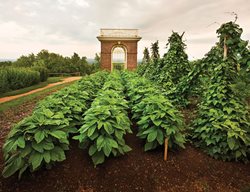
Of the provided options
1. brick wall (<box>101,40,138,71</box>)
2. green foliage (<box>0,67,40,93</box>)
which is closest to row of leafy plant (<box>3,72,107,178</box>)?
green foliage (<box>0,67,40,93</box>)

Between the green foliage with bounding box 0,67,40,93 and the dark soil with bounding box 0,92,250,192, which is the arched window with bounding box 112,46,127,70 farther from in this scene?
the dark soil with bounding box 0,92,250,192

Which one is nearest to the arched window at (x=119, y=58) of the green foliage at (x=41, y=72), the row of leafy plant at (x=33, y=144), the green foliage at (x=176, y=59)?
the green foliage at (x=41, y=72)

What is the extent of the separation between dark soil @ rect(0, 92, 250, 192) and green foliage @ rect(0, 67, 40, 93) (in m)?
8.67

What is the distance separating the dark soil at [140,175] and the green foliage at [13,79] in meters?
8.67

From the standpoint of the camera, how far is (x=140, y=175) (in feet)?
7.60

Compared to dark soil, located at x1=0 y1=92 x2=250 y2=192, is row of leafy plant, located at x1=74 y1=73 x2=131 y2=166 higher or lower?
higher

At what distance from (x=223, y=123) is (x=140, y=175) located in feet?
4.96

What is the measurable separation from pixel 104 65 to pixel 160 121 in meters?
17.8

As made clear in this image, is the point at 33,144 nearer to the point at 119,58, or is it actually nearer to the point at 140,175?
the point at 140,175

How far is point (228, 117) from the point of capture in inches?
107

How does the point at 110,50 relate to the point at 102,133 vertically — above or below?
above

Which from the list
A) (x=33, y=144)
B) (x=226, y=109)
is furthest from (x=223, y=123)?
(x=33, y=144)

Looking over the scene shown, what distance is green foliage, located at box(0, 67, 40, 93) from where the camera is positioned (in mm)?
9600

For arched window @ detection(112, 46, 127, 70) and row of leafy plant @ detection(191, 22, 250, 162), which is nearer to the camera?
row of leafy plant @ detection(191, 22, 250, 162)
